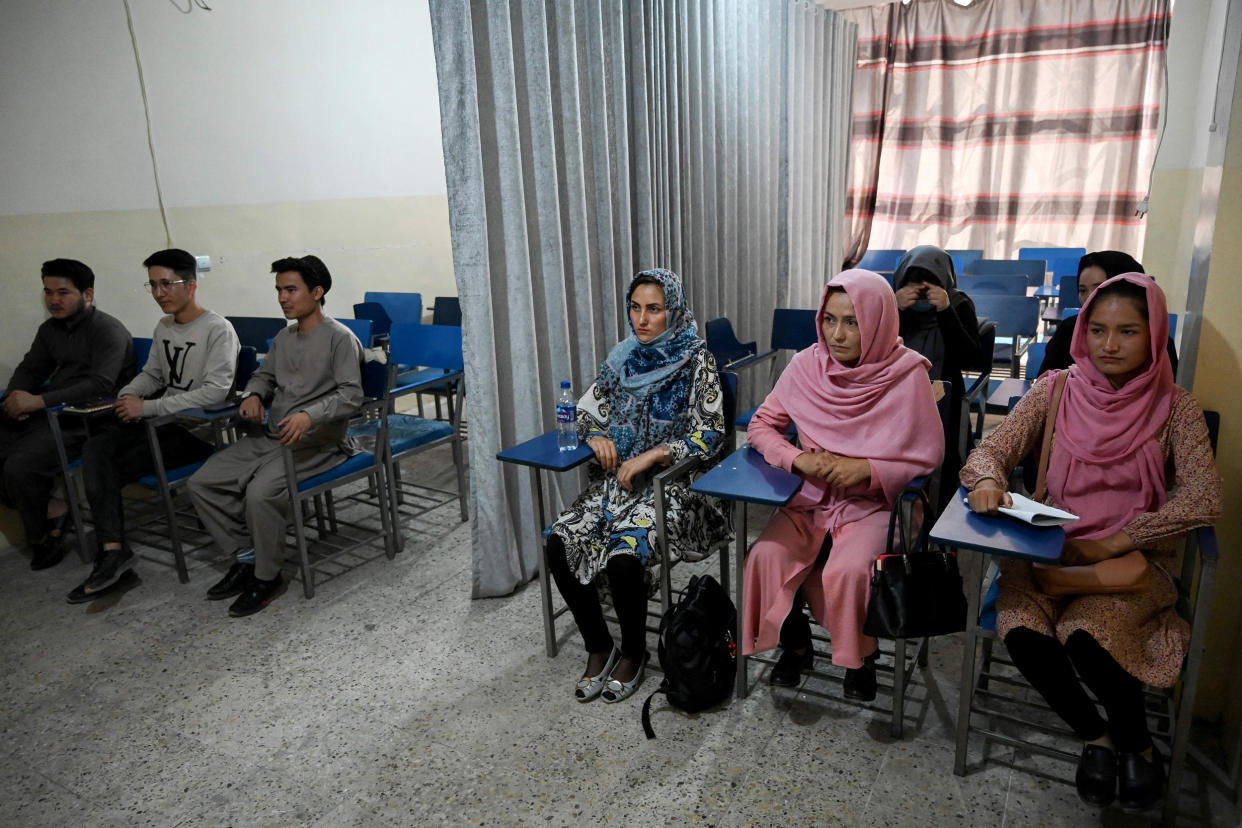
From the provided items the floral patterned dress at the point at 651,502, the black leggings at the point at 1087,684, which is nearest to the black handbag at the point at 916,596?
the black leggings at the point at 1087,684

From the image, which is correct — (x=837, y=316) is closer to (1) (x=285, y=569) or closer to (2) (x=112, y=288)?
(1) (x=285, y=569)

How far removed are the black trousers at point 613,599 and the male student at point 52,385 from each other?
8.01 feet

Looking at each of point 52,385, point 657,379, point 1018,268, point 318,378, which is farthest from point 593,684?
point 1018,268

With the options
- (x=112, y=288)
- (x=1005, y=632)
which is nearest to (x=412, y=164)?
(x=112, y=288)

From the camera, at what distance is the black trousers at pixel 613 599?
88.9 inches

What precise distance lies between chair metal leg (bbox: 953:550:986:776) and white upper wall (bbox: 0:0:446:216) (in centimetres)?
415

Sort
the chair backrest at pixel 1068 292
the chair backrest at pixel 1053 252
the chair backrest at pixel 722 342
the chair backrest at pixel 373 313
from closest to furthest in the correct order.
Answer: the chair backrest at pixel 722 342, the chair backrest at pixel 1068 292, the chair backrest at pixel 373 313, the chair backrest at pixel 1053 252

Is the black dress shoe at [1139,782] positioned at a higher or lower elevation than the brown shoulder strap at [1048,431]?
lower

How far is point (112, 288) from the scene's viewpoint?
3.89m

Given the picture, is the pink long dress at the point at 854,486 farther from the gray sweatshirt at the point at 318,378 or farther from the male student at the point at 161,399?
the male student at the point at 161,399

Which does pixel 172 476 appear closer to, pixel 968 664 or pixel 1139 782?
pixel 968 664

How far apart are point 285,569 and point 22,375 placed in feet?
5.00

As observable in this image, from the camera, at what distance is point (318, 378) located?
310cm

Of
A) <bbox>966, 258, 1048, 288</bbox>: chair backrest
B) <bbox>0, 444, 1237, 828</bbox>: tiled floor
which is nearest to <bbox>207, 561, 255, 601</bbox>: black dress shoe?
<bbox>0, 444, 1237, 828</bbox>: tiled floor
